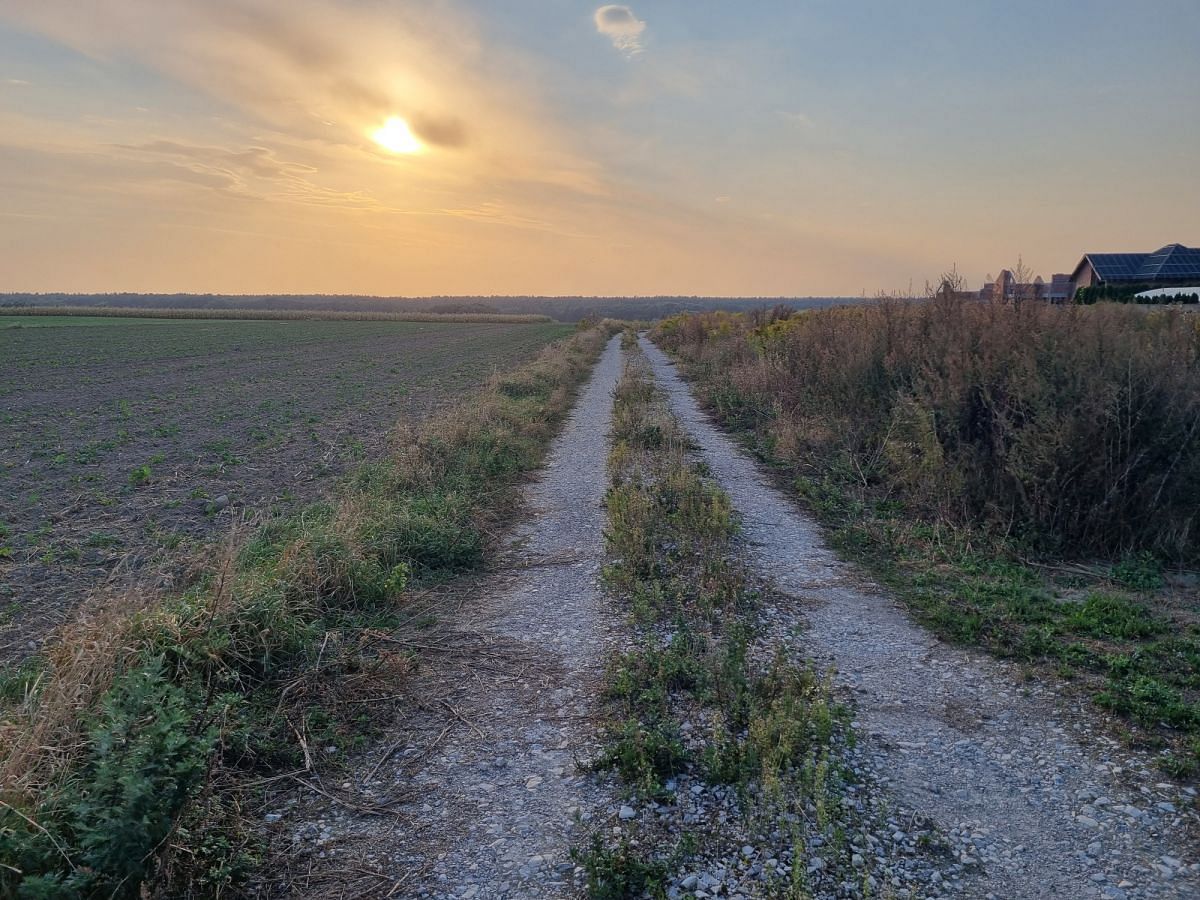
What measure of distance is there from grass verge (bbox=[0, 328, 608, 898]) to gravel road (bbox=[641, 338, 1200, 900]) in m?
3.10

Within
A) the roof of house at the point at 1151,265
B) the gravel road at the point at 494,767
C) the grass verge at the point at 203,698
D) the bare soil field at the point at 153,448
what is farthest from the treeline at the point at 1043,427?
the roof of house at the point at 1151,265

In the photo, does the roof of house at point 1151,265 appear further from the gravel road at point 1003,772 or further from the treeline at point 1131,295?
the gravel road at point 1003,772

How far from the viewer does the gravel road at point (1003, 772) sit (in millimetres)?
3340

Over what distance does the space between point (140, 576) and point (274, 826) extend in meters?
3.94

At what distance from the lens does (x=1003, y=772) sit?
4098 mm

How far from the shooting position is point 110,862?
9.60 feet

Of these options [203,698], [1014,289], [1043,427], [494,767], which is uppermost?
[1014,289]

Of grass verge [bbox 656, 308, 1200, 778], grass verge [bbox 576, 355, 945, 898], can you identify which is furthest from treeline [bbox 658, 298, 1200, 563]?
grass verge [bbox 576, 355, 945, 898]

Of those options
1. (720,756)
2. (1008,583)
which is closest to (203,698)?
(720,756)

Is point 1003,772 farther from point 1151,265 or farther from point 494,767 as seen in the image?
point 1151,265

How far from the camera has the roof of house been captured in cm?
3494

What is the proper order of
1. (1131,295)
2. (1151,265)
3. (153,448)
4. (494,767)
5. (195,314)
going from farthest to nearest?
(195,314) → (1151,265) → (1131,295) → (153,448) → (494,767)

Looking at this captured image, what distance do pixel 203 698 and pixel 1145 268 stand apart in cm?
4443

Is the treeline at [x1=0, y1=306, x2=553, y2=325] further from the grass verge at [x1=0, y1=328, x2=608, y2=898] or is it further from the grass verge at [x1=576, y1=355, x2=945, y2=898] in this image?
the grass verge at [x1=576, y1=355, x2=945, y2=898]
